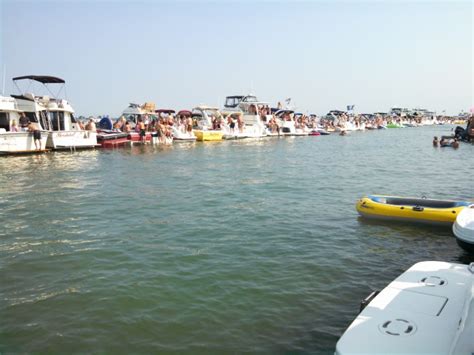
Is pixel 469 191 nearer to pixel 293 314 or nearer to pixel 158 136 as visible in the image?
pixel 293 314

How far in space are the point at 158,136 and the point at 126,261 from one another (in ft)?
102

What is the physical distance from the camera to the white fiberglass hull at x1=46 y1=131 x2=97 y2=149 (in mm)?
29047

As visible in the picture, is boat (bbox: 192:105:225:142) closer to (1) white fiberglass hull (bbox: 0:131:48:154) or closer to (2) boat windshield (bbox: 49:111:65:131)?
(2) boat windshield (bbox: 49:111:65:131)

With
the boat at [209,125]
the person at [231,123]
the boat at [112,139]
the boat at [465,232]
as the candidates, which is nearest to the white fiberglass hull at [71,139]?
the boat at [112,139]

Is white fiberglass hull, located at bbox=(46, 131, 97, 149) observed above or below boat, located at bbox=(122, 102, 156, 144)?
below

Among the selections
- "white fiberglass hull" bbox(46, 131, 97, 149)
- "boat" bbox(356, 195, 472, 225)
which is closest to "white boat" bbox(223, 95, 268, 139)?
"white fiberglass hull" bbox(46, 131, 97, 149)

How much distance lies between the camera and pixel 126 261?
8.48 metres

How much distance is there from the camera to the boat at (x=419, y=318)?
13.5ft

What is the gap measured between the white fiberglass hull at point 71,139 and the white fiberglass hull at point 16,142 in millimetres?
1682

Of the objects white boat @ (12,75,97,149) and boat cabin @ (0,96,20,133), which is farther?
white boat @ (12,75,97,149)

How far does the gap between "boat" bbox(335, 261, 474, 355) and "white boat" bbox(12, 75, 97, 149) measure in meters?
28.4

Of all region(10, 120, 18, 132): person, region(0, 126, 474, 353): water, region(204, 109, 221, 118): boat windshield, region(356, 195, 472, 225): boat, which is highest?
region(204, 109, 221, 118): boat windshield

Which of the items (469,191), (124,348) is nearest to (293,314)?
(124,348)

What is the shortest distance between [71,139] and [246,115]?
25.2 m
